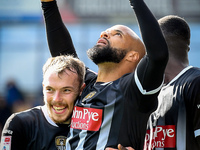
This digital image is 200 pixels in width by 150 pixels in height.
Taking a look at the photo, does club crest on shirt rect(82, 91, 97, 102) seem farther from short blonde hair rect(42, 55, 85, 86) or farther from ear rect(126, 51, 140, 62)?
ear rect(126, 51, 140, 62)

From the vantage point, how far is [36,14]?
16344 millimetres

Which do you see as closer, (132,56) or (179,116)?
(179,116)

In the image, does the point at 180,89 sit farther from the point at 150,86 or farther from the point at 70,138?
the point at 70,138

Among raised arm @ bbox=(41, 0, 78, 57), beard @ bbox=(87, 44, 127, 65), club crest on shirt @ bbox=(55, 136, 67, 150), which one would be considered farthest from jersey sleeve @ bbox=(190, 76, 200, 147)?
raised arm @ bbox=(41, 0, 78, 57)

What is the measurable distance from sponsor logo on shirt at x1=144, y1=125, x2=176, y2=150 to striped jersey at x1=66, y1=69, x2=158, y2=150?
0.62 feet

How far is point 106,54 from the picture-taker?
11.9 ft

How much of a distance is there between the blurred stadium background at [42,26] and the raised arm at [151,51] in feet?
39.7

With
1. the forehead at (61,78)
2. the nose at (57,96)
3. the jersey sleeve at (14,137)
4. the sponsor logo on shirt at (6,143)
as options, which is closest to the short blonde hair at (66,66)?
the forehead at (61,78)

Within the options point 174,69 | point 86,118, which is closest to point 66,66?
point 86,118

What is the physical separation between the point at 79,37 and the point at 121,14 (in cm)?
194

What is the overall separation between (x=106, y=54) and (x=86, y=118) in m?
0.61

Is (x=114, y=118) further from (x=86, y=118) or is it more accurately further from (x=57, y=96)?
(x=57, y=96)

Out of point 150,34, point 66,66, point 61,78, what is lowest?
point 61,78

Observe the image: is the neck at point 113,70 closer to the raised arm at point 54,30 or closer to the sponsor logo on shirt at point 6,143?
the raised arm at point 54,30
